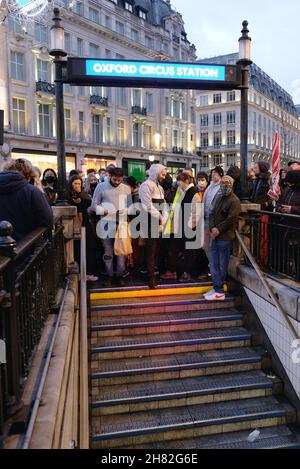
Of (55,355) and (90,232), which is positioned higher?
(90,232)

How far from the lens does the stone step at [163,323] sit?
5.88 meters

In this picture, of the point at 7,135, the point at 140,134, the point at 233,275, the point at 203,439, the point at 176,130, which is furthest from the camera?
the point at 176,130

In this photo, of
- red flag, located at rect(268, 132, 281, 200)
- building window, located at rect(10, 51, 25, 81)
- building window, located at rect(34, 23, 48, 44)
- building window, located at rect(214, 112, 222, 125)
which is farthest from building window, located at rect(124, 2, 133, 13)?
red flag, located at rect(268, 132, 281, 200)

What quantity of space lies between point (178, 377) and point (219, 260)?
2.09 metres

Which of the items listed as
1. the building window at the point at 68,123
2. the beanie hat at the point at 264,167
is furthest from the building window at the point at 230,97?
the beanie hat at the point at 264,167

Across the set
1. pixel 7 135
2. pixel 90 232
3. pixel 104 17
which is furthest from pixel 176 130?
pixel 90 232

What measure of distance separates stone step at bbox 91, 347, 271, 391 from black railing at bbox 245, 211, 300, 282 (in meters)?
1.31

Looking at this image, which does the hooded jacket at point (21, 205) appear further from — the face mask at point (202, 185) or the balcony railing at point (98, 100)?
the balcony railing at point (98, 100)

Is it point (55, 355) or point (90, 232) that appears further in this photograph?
point (90, 232)

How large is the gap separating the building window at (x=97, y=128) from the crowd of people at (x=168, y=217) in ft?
103

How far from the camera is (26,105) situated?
31.0 m
